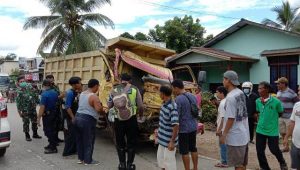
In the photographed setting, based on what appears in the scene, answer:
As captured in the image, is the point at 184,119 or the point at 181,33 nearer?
the point at 184,119

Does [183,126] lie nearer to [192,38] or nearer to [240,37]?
[240,37]

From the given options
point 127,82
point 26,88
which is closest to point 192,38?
point 26,88

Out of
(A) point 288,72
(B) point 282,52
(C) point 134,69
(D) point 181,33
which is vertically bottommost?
(C) point 134,69

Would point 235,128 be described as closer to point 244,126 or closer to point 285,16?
point 244,126

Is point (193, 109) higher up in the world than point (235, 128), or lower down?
higher up

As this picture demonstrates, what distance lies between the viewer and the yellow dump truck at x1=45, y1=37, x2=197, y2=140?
786 centimetres

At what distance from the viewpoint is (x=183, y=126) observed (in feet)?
19.1

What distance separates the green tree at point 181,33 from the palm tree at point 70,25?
7.66 meters

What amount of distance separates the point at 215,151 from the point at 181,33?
802 inches

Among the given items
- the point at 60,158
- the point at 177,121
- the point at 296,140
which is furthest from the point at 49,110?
the point at 296,140

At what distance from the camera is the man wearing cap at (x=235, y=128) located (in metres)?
4.83

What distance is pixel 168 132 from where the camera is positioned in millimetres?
5523

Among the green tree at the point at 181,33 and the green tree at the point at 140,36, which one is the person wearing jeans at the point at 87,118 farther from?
the green tree at the point at 140,36

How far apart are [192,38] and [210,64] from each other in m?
13.3
